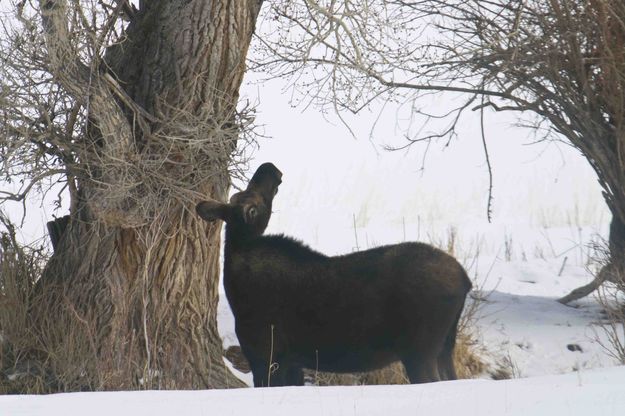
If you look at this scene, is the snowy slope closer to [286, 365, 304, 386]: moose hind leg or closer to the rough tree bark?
[286, 365, 304, 386]: moose hind leg

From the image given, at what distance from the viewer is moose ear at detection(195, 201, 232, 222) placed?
856 cm

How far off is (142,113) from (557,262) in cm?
861

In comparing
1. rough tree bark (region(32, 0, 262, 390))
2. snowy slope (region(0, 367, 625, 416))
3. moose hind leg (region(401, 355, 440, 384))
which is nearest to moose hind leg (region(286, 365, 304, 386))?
moose hind leg (region(401, 355, 440, 384))

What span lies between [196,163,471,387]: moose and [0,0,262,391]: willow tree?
706 millimetres

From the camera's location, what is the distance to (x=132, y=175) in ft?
29.0

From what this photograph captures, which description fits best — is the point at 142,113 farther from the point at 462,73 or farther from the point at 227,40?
the point at 462,73

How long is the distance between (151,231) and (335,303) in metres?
1.98

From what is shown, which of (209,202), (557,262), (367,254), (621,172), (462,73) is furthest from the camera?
(557,262)

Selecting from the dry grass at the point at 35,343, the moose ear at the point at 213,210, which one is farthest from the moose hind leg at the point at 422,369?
the dry grass at the point at 35,343

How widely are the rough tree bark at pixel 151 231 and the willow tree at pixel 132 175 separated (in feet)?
0.04

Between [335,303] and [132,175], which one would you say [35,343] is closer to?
[132,175]

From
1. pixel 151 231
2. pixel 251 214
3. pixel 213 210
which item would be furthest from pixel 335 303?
pixel 151 231

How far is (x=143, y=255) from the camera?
928cm

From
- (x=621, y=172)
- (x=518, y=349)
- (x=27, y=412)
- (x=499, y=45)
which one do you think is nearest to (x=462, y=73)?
(x=499, y=45)
